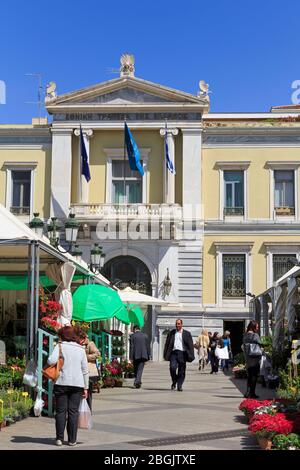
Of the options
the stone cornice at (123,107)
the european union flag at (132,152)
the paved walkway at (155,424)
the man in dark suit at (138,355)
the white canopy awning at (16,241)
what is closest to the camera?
the paved walkway at (155,424)

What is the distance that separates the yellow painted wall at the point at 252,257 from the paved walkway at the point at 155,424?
2003cm

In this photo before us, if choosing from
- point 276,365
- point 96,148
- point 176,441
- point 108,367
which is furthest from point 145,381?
point 96,148

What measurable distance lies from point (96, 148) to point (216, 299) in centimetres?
1001

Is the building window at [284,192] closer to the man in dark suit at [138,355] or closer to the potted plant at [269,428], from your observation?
the man in dark suit at [138,355]

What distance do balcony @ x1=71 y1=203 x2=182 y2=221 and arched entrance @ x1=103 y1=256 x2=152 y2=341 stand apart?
2.20 m

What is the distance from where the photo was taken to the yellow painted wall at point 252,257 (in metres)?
39.6

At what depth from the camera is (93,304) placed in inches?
668

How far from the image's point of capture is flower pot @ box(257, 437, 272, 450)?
9514 millimetres

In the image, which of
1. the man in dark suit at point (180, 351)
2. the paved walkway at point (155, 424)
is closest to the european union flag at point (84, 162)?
the man in dark suit at point (180, 351)

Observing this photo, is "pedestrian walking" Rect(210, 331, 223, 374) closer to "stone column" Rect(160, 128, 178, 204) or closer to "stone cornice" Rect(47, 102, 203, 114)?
"stone column" Rect(160, 128, 178, 204)

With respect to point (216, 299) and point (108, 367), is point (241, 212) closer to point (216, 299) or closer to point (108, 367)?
point (216, 299)

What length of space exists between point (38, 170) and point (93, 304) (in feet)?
81.1

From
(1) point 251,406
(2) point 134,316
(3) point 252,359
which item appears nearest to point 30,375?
(1) point 251,406

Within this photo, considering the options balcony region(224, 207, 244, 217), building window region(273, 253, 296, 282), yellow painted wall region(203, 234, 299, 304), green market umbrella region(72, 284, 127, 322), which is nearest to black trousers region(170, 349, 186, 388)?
green market umbrella region(72, 284, 127, 322)
